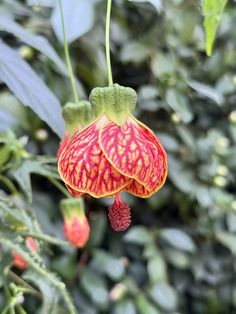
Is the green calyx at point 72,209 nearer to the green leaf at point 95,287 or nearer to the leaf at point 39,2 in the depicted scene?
the leaf at point 39,2

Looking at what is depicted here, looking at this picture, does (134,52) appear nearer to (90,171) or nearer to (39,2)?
(39,2)

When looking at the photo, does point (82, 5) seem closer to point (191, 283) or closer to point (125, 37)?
point (125, 37)

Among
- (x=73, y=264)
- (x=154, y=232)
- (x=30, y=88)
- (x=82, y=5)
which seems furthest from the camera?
(x=154, y=232)

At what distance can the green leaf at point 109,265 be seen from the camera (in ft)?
4.96

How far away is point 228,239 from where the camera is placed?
5.37 feet

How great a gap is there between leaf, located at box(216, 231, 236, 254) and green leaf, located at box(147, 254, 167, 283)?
0.15m

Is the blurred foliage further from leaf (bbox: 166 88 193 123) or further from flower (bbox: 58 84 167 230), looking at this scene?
flower (bbox: 58 84 167 230)

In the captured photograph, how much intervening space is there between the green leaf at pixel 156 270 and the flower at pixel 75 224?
56cm

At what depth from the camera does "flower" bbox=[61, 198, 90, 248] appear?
0.94 metres

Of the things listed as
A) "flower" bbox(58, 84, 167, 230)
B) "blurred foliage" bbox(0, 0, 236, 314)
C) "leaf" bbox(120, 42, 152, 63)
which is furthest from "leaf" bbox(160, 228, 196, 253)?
"flower" bbox(58, 84, 167, 230)

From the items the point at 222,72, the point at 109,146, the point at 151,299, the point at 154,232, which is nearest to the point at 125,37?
the point at 222,72

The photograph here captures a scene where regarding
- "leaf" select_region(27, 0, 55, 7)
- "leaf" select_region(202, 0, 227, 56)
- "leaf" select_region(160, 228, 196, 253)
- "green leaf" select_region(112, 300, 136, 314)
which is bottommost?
"green leaf" select_region(112, 300, 136, 314)

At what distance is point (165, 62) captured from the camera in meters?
1.52

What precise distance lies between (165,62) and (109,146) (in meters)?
0.98
